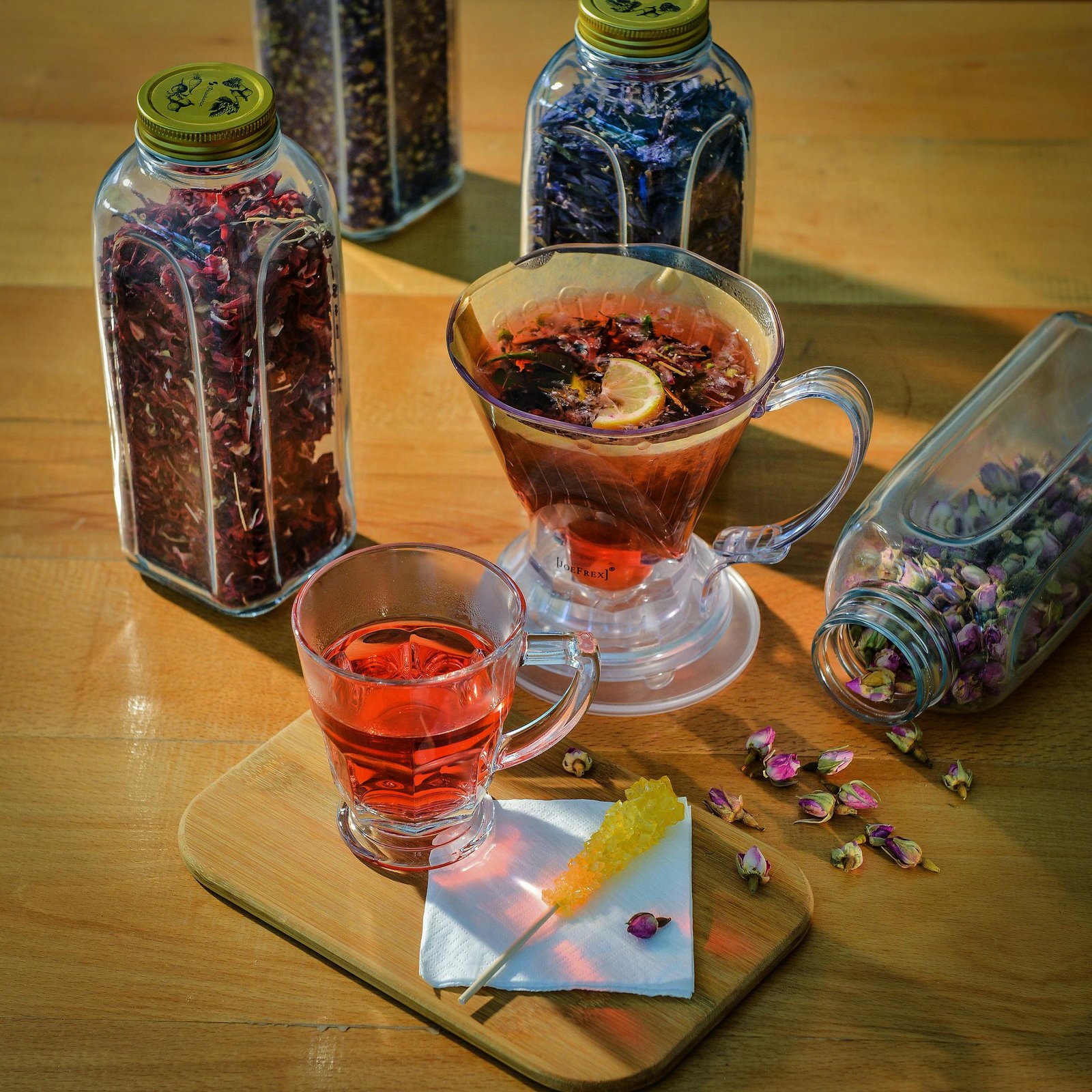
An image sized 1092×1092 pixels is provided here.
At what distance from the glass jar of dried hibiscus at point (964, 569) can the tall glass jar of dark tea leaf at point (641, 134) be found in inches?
10.6

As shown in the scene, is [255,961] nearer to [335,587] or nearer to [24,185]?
[335,587]

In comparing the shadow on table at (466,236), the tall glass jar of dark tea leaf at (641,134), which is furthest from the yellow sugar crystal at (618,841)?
the shadow on table at (466,236)

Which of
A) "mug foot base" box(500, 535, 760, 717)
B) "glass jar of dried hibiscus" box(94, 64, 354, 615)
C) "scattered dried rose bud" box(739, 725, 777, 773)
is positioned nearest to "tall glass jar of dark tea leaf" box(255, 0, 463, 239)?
"glass jar of dried hibiscus" box(94, 64, 354, 615)

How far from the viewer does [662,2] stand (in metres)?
1.11

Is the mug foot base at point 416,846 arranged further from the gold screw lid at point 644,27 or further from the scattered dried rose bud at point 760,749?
the gold screw lid at point 644,27

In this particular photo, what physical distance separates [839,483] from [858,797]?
232 mm

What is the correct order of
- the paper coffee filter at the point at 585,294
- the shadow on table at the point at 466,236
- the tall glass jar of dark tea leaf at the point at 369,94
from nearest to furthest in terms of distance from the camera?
the paper coffee filter at the point at 585,294, the tall glass jar of dark tea leaf at the point at 369,94, the shadow on table at the point at 466,236

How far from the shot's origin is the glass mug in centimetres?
86

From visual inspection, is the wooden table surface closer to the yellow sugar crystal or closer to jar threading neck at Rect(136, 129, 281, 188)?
the yellow sugar crystal

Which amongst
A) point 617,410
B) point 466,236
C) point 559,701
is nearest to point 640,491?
point 617,410

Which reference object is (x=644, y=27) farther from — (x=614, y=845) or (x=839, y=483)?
(x=614, y=845)

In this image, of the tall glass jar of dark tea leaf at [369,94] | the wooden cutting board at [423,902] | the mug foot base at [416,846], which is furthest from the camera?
the tall glass jar of dark tea leaf at [369,94]

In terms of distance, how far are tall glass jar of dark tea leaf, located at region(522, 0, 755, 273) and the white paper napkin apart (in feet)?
1.57

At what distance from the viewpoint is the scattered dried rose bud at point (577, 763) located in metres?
0.96
